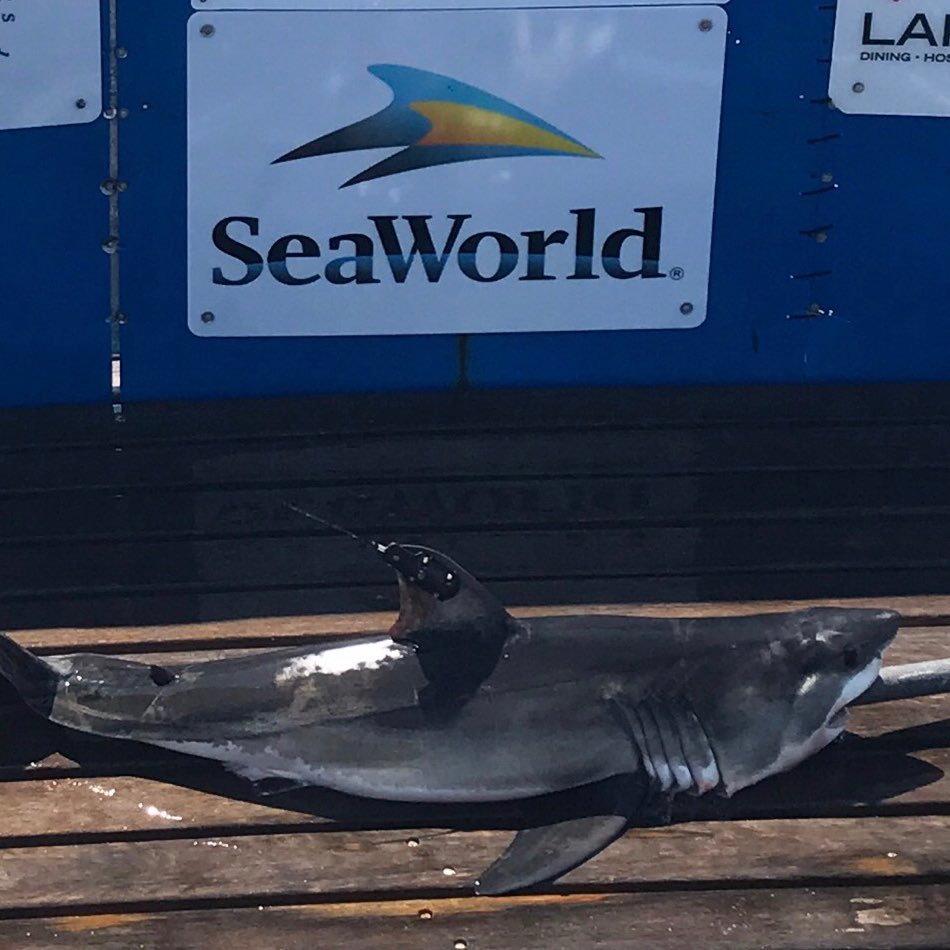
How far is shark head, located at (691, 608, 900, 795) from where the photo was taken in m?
3.10

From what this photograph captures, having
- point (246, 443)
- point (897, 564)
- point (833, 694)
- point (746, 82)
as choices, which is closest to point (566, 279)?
point (746, 82)

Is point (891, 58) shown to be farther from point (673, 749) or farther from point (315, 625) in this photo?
point (673, 749)

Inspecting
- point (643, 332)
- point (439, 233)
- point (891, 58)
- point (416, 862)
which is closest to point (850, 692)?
point (416, 862)

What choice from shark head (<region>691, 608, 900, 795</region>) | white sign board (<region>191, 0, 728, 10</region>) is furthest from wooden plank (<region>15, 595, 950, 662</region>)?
white sign board (<region>191, 0, 728, 10</region>)

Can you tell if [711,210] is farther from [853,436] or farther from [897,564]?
[897,564]

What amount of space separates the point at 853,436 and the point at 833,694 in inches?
77.7

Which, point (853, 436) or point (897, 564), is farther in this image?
point (853, 436)

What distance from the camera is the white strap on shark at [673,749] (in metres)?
3.04

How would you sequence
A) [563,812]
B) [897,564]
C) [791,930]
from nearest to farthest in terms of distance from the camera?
1. [791,930]
2. [563,812]
3. [897,564]

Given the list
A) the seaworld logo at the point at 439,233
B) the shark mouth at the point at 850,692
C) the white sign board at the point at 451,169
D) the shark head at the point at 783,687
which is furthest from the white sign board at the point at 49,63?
the shark mouth at the point at 850,692

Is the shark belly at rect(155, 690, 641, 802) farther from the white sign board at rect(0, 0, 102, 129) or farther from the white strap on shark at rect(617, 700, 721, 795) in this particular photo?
the white sign board at rect(0, 0, 102, 129)

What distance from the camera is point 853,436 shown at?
498 centimetres

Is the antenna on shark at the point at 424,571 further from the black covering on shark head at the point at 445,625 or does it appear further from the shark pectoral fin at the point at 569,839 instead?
the shark pectoral fin at the point at 569,839

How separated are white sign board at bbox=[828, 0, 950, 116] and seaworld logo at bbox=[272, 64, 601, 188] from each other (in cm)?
94
